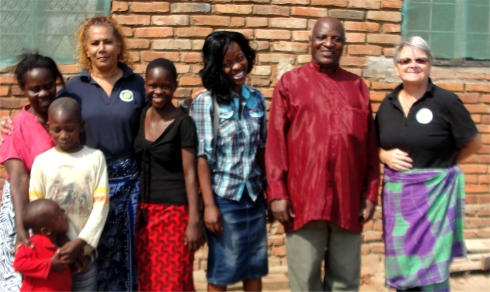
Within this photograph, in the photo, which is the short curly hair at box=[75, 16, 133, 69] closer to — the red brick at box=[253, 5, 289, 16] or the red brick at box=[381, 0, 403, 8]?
the red brick at box=[253, 5, 289, 16]

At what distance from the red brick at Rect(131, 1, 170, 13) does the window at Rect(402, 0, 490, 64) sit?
2.00m

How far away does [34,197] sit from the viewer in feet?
9.26

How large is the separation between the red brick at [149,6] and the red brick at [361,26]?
1.41 meters

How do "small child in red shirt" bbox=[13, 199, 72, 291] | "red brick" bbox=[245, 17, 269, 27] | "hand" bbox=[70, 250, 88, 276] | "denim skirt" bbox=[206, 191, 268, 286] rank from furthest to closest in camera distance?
"red brick" bbox=[245, 17, 269, 27] → "denim skirt" bbox=[206, 191, 268, 286] → "hand" bbox=[70, 250, 88, 276] → "small child in red shirt" bbox=[13, 199, 72, 291]

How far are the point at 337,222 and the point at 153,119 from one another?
1087mm

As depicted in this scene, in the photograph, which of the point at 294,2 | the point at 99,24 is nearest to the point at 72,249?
the point at 99,24

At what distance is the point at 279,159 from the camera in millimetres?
2945

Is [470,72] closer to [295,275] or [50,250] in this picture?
[295,275]

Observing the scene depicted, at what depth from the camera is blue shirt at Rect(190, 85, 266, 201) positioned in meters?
2.93

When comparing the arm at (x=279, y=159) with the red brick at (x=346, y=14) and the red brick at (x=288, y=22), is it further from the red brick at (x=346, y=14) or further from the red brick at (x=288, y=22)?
the red brick at (x=346, y=14)

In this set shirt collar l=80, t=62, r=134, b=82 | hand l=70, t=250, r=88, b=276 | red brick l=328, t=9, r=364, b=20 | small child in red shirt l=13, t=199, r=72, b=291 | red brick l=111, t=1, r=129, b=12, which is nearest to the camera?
small child in red shirt l=13, t=199, r=72, b=291

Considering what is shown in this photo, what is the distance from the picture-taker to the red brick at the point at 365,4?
4.46 m

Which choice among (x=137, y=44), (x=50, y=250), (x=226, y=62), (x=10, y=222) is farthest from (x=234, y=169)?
(x=137, y=44)

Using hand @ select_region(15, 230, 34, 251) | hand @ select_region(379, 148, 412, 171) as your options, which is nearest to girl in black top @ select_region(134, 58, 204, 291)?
hand @ select_region(15, 230, 34, 251)
